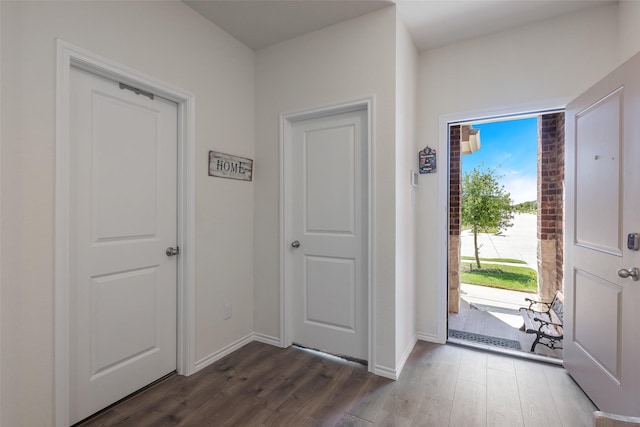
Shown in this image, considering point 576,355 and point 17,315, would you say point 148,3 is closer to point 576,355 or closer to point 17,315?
point 17,315

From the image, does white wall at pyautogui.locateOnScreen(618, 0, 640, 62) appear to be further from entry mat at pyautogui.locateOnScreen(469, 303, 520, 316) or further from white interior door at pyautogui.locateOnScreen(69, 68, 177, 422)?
white interior door at pyautogui.locateOnScreen(69, 68, 177, 422)

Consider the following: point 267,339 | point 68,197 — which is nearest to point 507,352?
point 267,339

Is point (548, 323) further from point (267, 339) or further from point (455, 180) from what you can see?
point (267, 339)

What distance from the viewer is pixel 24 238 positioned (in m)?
1.40

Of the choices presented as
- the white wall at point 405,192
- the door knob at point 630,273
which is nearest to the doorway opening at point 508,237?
the white wall at point 405,192

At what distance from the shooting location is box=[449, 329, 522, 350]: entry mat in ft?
8.89

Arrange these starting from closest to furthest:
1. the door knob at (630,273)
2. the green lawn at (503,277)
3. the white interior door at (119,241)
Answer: the door knob at (630,273) → the white interior door at (119,241) → the green lawn at (503,277)

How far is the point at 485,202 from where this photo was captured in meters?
4.73

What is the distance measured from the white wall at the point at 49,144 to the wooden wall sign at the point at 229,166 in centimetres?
6

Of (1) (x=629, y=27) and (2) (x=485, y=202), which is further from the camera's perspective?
(2) (x=485, y=202)

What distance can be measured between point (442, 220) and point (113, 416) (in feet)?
9.19

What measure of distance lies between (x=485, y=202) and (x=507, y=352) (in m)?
2.85

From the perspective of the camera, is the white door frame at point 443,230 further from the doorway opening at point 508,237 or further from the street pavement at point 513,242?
the street pavement at point 513,242

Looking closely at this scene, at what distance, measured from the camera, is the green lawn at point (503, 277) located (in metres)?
4.55
